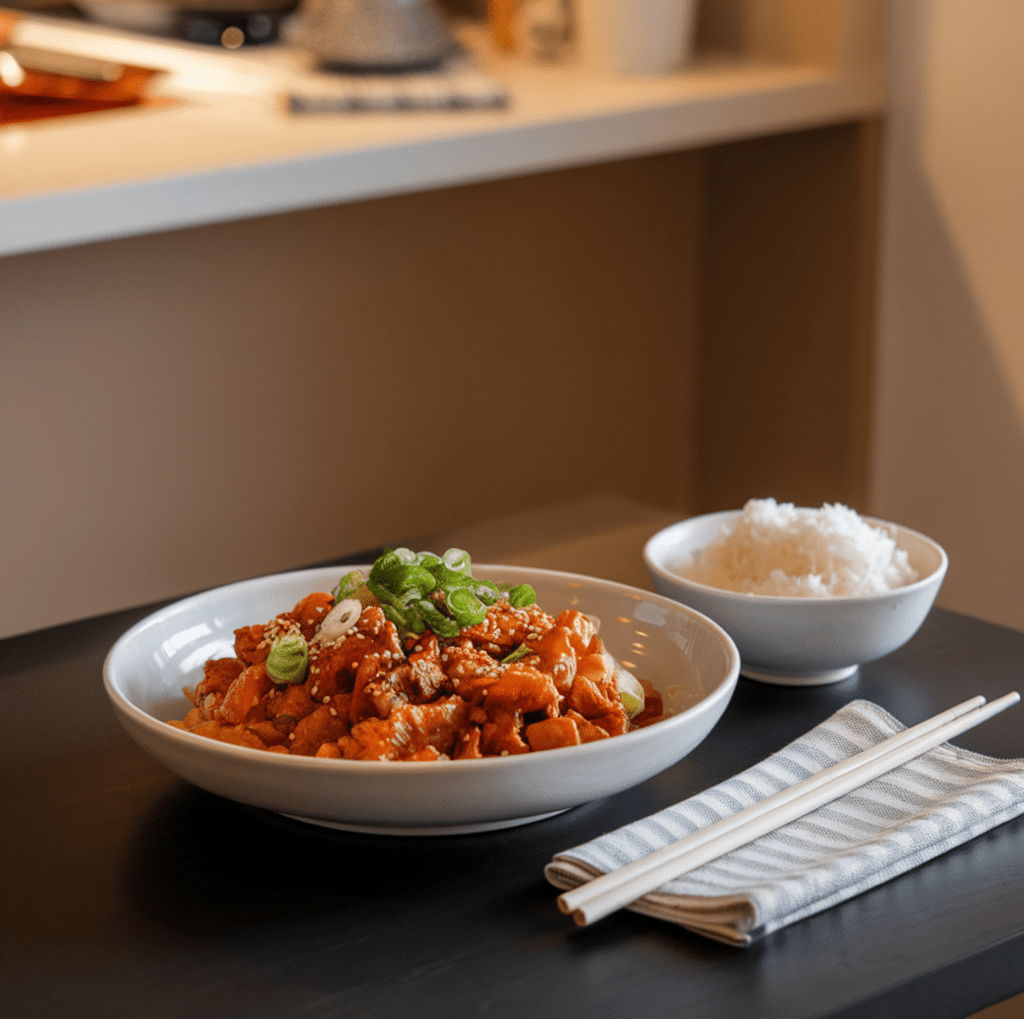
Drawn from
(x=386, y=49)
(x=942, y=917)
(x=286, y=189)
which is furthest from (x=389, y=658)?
(x=386, y=49)

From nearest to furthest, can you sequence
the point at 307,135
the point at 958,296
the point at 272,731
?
the point at 272,731 < the point at 307,135 < the point at 958,296

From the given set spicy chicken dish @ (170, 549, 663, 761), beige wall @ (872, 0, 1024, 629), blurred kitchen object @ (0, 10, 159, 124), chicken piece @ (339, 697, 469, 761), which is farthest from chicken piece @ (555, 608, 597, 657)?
blurred kitchen object @ (0, 10, 159, 124)

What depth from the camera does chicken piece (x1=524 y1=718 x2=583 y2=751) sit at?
0.89 meters

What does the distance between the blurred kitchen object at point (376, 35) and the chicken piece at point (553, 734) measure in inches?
75.8

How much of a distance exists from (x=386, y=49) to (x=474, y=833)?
76.3 inches

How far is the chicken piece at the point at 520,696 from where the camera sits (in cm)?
91

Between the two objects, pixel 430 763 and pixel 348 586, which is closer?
pixel 430 763

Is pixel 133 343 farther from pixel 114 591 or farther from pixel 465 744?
pixel 465 744

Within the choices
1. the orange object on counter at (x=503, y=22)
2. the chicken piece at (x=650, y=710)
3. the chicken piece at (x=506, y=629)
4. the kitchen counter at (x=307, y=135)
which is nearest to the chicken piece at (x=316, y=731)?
the chicken piece at (x=506, y=629)

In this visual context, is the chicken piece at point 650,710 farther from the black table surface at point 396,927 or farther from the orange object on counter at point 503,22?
the orange object on counter at point 503,22

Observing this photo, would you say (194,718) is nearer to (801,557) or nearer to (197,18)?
(801,557)

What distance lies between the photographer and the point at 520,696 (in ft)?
2.98

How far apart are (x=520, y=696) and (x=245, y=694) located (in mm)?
188

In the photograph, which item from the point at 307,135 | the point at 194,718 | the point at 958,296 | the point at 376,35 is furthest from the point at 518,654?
the point at 376,35
